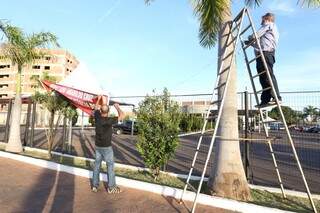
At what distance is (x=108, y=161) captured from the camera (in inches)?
327

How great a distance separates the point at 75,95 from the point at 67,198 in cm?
729

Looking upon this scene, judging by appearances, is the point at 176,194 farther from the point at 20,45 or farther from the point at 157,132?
the point at 20,45

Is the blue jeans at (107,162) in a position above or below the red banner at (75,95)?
below

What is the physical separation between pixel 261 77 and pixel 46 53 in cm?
1169

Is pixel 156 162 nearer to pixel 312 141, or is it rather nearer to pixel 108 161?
pixel 108 161

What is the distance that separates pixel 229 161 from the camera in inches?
317

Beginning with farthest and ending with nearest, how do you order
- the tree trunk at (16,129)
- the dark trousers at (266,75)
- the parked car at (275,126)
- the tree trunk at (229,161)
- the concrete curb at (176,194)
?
the tree trunk at (16,129), the parked car at (275,126), the tree trunk at (229,161), the dark trousers at (266,75), the concrete curb at (176,194)

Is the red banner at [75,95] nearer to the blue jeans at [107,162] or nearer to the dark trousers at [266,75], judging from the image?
the blue jeans at [107,162]

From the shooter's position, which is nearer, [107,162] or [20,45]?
[107,162]

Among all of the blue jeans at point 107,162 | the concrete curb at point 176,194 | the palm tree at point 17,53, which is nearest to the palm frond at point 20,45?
the palm tree at point 17,53

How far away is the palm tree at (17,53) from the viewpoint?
51.4 ft

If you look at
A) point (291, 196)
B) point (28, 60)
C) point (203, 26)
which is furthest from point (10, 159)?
point (291, 196)

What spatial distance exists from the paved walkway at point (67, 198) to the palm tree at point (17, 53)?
5846mm

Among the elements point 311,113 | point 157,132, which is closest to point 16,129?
point 157,132
